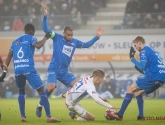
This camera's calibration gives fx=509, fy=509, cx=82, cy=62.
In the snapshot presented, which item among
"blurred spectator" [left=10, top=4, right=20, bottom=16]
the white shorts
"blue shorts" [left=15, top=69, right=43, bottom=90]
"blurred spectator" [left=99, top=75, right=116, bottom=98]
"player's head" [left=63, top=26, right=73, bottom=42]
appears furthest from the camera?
"blurred spectator" [left=10, top=4, right=20, bottom=16]

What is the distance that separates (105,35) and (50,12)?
3.53m

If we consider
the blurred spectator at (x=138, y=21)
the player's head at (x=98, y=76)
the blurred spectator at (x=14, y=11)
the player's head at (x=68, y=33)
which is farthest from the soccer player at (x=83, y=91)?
the blurred spectator at (x=14, y=11)

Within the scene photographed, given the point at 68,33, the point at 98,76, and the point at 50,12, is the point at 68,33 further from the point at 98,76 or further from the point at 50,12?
the point at 50,12

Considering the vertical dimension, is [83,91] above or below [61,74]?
below

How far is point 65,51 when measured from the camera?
13594 millimetres

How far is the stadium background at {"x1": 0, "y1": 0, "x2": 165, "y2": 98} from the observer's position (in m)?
26.8

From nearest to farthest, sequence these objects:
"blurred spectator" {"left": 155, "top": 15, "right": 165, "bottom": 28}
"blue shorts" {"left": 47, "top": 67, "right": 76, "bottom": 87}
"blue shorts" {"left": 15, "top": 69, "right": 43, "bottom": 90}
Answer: "blue shorts" {"left": 15, "top": 69, "right": 43, "bottom": 90}, "blue shorts" {"left": 47, "top": 67, "right": 76, "bottom": 87}, "blurred spectator" {"left": 155, "top": 15, "right": 165, "bottom": 28}

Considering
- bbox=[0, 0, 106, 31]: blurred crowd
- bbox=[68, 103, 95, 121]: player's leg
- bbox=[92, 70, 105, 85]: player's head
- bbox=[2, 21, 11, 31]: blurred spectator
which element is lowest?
bbox=[68, 103, 95, 121]: player's leg

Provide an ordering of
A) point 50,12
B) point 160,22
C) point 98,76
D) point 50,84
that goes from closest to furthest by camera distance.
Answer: point 98,76 < point 50,84 < point 160,22 < point 50,12

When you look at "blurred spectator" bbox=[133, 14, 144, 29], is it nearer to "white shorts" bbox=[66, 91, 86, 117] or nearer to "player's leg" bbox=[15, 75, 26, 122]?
"white shorts" bbox=[66, 91, 86, 117]

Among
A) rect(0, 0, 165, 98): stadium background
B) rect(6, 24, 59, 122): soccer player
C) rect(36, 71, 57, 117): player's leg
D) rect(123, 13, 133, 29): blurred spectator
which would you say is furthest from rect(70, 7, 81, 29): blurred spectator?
rect(6, 24, 59, 122): soccer player

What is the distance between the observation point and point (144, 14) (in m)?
26.9

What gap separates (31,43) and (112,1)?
18.7m

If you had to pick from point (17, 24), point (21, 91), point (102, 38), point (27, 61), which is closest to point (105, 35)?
point (102, 38)
